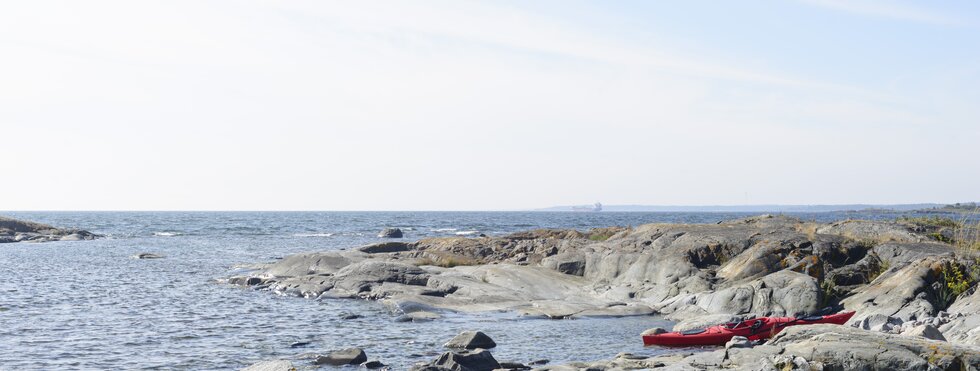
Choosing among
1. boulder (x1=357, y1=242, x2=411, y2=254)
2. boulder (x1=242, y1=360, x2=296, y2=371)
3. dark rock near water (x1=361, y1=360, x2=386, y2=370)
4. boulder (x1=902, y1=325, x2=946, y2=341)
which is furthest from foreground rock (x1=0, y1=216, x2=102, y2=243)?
boulder (x1=902, y1=325, x2=946, y2=341)

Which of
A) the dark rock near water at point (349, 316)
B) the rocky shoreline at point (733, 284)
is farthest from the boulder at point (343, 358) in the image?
the dark rock near water at point (349, 316)

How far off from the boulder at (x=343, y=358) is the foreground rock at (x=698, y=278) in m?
7.67

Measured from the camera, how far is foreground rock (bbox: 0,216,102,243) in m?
82.8

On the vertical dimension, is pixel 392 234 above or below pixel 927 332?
below

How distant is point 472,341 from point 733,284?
12031 millimetres

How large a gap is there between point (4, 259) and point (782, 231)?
5012cm

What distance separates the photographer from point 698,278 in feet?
109

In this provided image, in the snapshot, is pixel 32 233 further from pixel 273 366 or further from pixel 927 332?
pixel 927 332

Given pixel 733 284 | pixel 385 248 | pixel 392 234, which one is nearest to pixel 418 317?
pixel 733 284

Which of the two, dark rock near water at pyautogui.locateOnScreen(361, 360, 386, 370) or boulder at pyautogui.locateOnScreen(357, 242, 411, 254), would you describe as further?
boulder at pyautogui.locateOnScreen(357, 242, 411, 254)

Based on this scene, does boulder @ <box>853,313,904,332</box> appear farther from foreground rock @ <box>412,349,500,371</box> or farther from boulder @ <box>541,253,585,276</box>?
boulder @ <box>541,253,585,276</box>

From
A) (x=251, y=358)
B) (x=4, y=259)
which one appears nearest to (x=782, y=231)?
Result: (x=251, y=358)

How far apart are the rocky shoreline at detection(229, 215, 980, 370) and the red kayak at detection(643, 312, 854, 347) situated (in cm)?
123

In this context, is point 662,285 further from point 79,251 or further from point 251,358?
point 79,251
